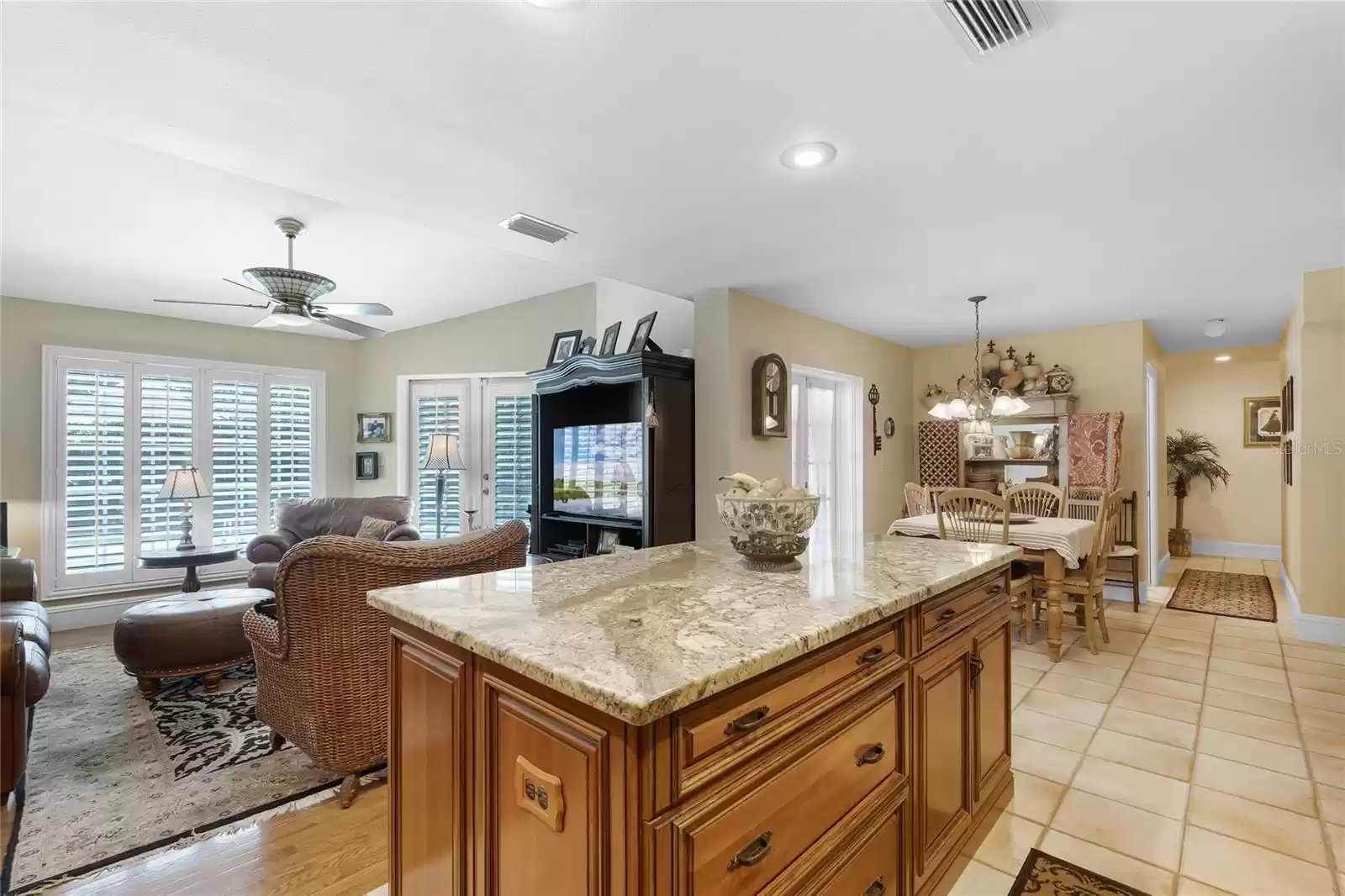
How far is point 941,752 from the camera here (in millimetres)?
1720

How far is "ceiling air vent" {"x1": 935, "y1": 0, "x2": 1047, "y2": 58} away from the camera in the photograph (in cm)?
155

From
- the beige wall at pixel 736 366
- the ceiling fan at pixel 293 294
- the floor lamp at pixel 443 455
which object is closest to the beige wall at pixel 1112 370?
the beige wall at pixel 736 366

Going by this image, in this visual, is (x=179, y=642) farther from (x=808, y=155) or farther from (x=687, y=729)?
(x=808, y=155)

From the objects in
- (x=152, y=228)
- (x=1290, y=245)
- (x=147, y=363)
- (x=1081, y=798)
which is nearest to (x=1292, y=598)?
(x=1290, y=245)

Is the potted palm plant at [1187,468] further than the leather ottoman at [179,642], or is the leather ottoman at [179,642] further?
the potted palm plant at [1187,468]

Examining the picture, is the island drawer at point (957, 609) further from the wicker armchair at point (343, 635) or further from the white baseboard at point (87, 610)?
the white baseboard at point (87, 610)

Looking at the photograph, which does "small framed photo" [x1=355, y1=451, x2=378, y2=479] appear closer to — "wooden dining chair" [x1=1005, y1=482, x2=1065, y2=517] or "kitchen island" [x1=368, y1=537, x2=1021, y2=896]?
"kitchen island" [x1=368, y1=537, x2=1021, y2=896]

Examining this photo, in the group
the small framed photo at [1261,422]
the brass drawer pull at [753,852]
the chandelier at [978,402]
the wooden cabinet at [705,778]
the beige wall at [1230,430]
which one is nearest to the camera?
the wooden cabinet at [705,778]

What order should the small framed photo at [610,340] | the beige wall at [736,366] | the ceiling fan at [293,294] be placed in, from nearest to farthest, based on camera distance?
1. the ceiling fan at [293,294]
2. the beige wall at [736,366]
3. the small framed photo at [610,340]

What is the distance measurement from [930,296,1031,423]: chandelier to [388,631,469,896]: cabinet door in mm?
4292

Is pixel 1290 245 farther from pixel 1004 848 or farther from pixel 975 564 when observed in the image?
pixel 1004 848

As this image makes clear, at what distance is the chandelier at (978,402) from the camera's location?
468cm

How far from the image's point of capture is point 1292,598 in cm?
462

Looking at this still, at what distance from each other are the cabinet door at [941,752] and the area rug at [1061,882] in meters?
0.23
